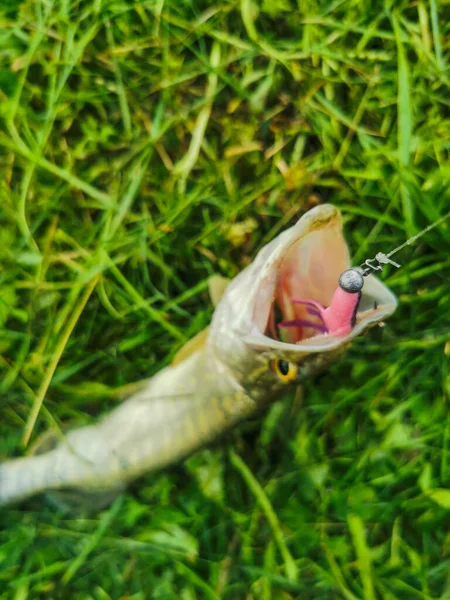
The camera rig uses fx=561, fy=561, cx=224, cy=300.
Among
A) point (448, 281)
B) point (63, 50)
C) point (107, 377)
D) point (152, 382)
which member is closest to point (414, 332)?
point (448, 281)

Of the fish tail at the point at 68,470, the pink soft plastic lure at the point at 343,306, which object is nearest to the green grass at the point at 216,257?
the fish tail at the point at 68,470

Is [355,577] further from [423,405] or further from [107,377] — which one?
[107,377]

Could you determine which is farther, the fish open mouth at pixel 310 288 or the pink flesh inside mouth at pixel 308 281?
the pink flesh inside mouth at pixel 308 281

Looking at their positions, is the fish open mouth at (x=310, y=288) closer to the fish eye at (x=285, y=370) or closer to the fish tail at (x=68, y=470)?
the fish eye at (x=285, y=370)

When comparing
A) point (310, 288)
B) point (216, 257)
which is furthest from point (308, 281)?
point (216, 257)

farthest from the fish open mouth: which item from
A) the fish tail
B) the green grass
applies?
the fish tail

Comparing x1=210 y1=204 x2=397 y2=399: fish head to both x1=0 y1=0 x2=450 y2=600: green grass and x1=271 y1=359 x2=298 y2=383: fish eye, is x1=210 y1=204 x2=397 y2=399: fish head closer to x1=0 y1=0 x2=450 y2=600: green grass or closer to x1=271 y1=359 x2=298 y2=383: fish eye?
x1=271 y1=359 x2=298 y2=383: fish eye

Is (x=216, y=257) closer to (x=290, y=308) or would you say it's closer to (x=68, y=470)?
(x=290, y=308)
